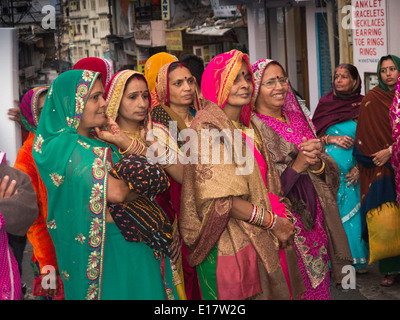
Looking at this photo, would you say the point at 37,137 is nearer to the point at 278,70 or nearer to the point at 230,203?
the point at 230,203

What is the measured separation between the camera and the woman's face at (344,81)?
5.86 m

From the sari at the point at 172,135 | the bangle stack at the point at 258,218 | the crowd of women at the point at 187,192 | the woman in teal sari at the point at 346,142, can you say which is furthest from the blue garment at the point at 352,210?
the bangle stack at the point at 258,218

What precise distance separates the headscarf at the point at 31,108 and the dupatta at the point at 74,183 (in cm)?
111

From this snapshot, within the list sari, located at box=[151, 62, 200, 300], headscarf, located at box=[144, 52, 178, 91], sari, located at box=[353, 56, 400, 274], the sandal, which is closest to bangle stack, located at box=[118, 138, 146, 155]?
sari, located at box=[151, 62, 200, 300]

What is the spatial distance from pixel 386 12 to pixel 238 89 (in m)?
5.00

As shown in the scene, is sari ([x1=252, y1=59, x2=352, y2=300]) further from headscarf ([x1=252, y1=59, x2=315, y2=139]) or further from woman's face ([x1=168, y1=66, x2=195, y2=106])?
woman's face ([x1=168, y1=66, x2=195, y2=106])

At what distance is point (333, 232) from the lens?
3703 millimetres

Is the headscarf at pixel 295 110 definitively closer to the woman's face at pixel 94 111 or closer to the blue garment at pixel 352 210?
the woman's face at pixel 94 111

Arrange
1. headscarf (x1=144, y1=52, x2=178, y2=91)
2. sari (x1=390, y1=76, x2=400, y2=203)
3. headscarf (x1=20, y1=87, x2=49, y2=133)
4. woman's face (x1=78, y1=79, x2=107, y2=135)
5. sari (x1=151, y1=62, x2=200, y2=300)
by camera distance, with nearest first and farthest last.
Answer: woman's face (x1=78, y1=79, x2=107, y2=135), sari (x1=151, y1=62, x2=200, y2=300), headscarf (x1=20, y1=87, x2=49, y2=133), sari (x1=390, y1=76, x2=400, y2=203), headscarf (x1=144, y1=52, x2=178, y2=91)

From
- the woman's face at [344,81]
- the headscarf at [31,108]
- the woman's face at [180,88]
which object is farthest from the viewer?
the woman's face at [344,81]

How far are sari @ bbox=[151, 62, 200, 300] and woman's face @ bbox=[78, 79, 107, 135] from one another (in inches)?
25.5

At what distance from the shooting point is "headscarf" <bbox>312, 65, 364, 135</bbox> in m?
5.73

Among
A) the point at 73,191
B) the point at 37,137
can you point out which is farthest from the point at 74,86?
the point at 73,191

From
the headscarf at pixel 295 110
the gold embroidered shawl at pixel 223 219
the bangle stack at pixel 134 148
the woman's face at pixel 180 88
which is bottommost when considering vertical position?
the gold embroidered shawl at pixel 223 219
